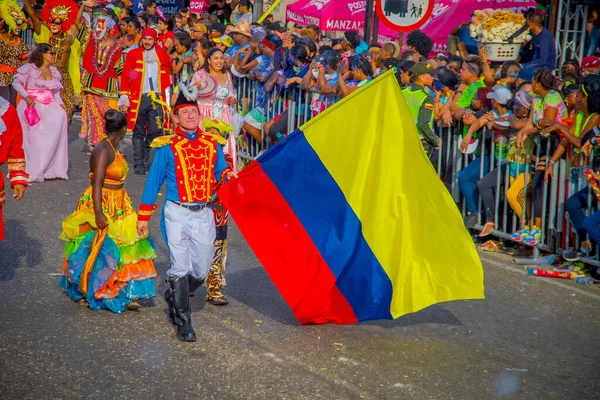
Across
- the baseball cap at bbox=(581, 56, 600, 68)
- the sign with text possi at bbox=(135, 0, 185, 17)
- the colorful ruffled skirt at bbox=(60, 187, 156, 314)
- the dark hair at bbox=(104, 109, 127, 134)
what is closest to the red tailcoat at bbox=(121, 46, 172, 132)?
the baseball cap at bbox=(581, 56, 600, 68)

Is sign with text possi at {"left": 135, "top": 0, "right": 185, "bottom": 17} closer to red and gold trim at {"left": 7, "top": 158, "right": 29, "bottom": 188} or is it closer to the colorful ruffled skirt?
red and gold trim at {"left": 7, "top": 158, "right": 29, "bottom": 188}

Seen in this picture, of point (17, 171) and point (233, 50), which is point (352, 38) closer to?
point (233, 50)

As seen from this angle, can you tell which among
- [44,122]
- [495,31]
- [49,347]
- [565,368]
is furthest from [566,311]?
[44,122]

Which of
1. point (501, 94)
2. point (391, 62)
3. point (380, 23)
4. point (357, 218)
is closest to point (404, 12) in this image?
point (391, 62)

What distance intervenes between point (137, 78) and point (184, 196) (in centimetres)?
734

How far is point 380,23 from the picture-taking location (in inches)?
738

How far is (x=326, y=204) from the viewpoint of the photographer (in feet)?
24.4

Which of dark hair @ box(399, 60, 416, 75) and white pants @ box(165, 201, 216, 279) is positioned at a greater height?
dark hair @ box(399, 60, 416, 75)

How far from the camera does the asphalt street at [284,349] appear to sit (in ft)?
20.5

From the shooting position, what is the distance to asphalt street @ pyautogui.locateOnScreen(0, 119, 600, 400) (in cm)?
624

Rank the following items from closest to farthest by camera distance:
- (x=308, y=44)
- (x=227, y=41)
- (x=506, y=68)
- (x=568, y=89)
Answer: (x=568, y=89) → (x=506, y=68) → (x=308, y=44) → (x=227, y=41)

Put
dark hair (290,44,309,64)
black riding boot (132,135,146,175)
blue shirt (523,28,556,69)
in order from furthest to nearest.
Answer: black riding boot (132,135,146,175)
dark hair (290,44,309,64)
blue shirt (523,28,556,69)

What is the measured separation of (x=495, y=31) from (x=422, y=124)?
2.74m

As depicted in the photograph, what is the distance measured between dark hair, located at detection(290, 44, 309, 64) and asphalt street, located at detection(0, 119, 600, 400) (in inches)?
195
